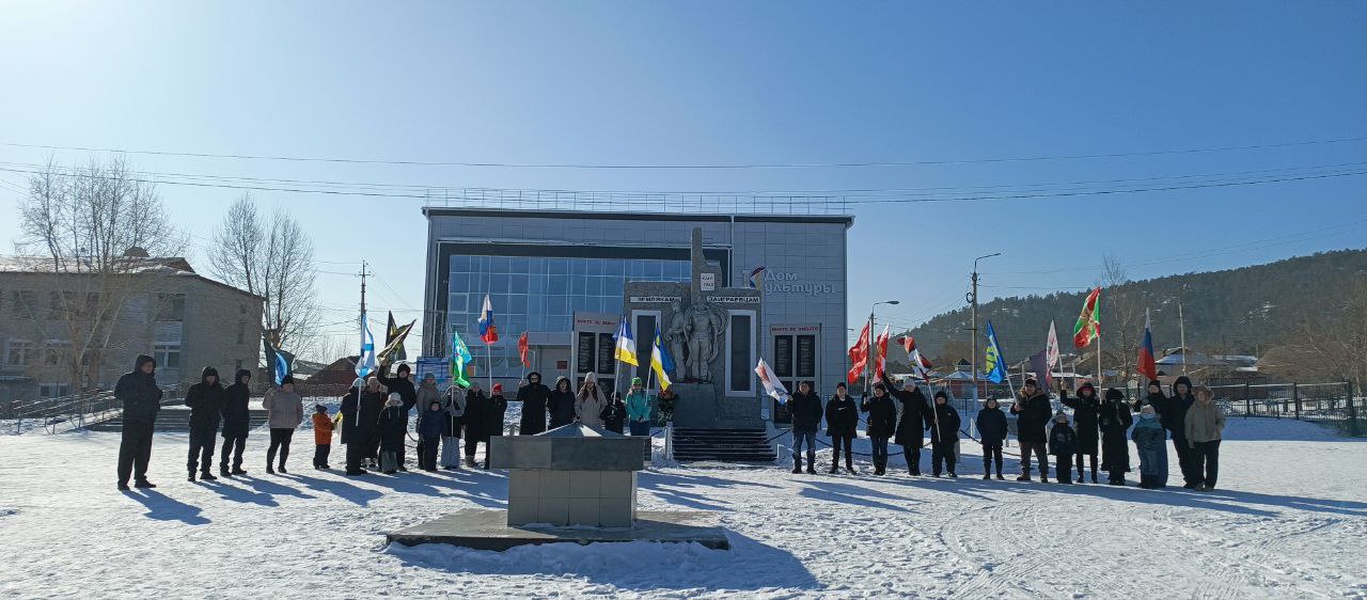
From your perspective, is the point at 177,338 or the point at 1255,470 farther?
the point at 177,338

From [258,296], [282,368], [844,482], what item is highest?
[258,296]

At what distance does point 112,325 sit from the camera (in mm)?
34594

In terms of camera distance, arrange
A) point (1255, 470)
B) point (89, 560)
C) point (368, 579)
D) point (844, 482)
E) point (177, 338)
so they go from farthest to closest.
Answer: point (177, 338) → point (1255, 470) → point (844, 482) → point (89, 560) → point (368, 579)

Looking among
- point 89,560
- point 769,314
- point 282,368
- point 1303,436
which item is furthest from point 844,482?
point 769,314

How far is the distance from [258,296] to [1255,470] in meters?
39.4

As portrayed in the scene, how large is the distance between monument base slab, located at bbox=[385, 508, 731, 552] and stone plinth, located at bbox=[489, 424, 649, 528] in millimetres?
143

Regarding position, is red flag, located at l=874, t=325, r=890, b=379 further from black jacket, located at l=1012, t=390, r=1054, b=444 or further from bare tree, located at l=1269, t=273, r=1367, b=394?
bare tree, located at l=1269, t=273, r=1367, b=394

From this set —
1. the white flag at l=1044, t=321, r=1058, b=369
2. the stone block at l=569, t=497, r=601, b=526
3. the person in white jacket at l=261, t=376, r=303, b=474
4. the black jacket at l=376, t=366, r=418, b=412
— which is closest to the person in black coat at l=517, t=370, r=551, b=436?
the black jacket at l=376, t=366, r=418, b=412

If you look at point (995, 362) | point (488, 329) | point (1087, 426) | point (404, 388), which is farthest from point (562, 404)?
point (995, 362)

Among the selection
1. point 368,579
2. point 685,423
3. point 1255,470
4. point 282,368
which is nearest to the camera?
point 368,579

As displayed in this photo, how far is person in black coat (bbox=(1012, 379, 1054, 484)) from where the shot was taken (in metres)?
13.4

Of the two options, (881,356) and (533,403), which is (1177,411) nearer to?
(881,356)

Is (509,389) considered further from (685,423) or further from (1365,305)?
(1365,305)

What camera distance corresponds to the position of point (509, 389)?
159 feet
